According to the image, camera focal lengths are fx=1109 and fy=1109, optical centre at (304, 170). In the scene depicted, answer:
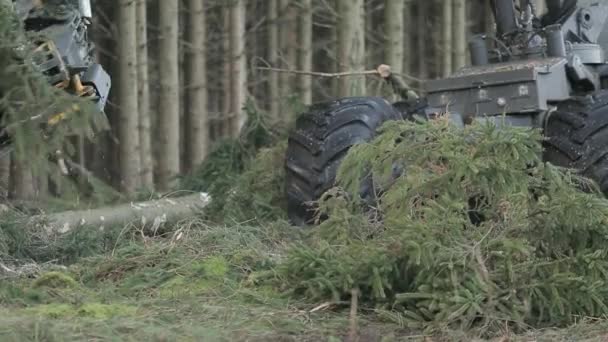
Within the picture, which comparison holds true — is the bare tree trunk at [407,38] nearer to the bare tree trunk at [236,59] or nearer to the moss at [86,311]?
the bare tree trunk at [236,59]

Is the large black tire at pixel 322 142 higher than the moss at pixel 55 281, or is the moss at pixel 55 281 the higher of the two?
the large black tire at pixel 322 142

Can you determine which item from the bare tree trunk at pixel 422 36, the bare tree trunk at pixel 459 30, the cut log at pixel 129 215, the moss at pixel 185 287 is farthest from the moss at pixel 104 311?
the bare tree trunk at pixel 422 36

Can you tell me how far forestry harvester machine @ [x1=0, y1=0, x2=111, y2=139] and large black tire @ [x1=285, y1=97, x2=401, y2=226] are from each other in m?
1.63

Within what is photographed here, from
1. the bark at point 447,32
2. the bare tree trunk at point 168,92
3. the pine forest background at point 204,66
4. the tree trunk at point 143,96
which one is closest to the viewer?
the pine forest background at point 204,66

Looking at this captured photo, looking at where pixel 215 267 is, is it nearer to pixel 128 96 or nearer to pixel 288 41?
pixel 128 96

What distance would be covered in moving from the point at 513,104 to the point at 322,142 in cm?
136

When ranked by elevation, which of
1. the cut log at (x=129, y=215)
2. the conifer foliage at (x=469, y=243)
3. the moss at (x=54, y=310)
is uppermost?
the conifer foliage at (x=469, y=243)

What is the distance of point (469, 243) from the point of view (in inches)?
198

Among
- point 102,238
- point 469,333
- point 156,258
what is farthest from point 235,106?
point 469,333

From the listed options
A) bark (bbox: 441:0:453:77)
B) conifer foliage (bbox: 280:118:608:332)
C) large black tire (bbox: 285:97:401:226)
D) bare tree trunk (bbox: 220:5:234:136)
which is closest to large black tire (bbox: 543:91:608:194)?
large black tire (bbox: 285:97:401:226)

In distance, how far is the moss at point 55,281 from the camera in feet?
18.2

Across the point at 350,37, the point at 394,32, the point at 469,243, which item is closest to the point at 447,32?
the point at 394,32

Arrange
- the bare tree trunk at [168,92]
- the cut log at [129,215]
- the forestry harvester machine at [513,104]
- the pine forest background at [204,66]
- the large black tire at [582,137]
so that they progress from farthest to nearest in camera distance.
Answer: the bare tree trunk at [168,92] < the pine forest background at [204,66] < the cut log at [129,215] < the forestry harvester machine at [513,104] < the large black tire at [582,137]

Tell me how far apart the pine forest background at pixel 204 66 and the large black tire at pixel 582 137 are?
9.90 feet
